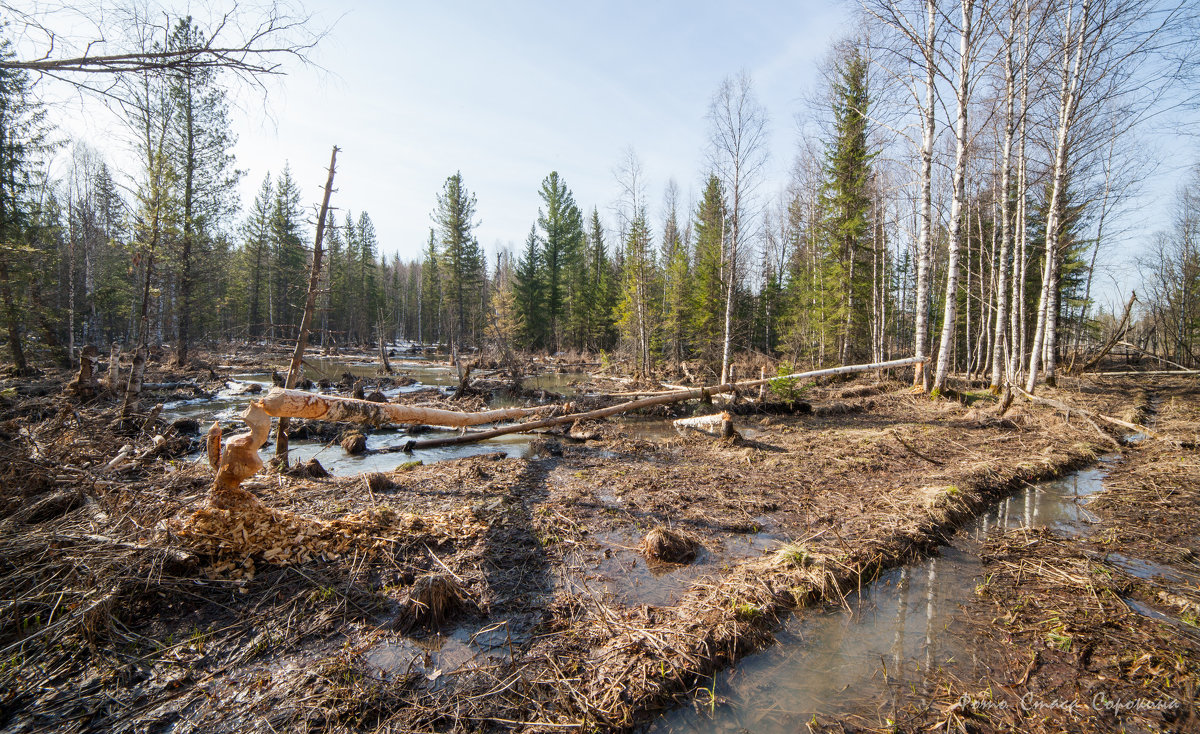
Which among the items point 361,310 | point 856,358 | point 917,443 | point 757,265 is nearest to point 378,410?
point 917,443

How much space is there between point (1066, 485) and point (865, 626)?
6.50 metres

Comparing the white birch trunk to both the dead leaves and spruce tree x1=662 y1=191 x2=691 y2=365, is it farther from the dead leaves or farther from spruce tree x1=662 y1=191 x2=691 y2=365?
spruce tree x1=662 y1=191 x2=691 y2=365

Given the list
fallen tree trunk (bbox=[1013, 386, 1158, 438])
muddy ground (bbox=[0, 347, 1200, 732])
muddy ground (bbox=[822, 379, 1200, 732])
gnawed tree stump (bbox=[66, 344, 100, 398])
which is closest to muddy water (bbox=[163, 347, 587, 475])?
gnawed tree stump (bbox=[66, 344, 100, 398])

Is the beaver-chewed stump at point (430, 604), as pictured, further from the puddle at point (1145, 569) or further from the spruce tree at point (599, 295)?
the spruce tree at point (599, 295)

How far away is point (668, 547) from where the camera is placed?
4984 millimetres

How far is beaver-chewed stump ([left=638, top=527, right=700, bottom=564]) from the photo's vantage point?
4.96m

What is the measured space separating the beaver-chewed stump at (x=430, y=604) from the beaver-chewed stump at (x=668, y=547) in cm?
200

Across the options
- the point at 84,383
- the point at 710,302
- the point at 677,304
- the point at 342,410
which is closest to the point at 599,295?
the point at 677,304

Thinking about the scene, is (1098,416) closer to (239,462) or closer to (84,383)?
(239,462)

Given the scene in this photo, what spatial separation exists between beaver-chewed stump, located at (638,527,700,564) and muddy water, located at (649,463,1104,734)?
1.34 metres

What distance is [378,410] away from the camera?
5.59 meters

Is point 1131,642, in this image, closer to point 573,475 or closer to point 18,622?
point 573,475

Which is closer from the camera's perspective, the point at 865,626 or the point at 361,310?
the point at 865,626

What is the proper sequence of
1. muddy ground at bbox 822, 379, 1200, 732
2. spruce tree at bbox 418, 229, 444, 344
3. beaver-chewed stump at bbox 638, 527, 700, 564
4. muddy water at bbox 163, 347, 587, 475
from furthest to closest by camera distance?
1. spruce tree at bbox 418, 229, 444, 344
2. muddy water at bbox 163, 347, 587, 475
3. beaver-chewed stump at bbox 638, 527, 700, 564
4. muddy ground at bbox 822, 379, 1200, 732
